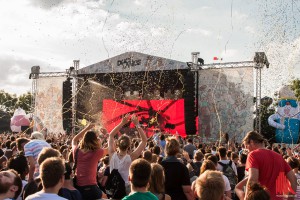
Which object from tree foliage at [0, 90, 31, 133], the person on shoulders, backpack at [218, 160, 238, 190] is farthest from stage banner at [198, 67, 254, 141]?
tree foliage at [0, 90, 31, 133]

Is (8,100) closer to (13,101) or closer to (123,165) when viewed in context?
(13,101)

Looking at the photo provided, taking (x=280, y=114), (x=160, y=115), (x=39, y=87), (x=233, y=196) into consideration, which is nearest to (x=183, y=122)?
(x=160, y=115)

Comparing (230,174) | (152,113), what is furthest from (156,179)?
(152,113)

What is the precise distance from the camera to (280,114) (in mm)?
22344

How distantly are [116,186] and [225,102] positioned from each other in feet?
52.3

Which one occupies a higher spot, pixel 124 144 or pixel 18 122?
pixel 124 144

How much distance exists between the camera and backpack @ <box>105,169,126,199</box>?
4.87m

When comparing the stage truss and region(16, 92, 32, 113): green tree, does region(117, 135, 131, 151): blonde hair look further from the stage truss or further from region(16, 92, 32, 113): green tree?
region(16, 92, 32, 113): green tree

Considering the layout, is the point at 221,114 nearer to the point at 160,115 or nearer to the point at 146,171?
the point at 160,115

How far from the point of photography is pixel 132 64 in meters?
23.5

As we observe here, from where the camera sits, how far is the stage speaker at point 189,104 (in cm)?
2069

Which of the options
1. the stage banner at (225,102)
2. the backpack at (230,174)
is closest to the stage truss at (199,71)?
the stage banner at (225,102)

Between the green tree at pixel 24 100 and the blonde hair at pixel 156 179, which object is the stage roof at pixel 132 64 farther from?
the green tree at pixel 24 100

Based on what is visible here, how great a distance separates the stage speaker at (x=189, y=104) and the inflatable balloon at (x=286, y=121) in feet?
15.9
